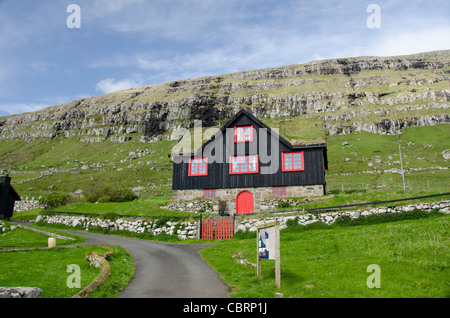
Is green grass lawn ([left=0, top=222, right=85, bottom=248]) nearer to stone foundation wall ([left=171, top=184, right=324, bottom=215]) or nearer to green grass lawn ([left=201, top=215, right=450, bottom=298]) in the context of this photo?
stone foundation wall ([left=171, top=184, right=324, bottom=215])

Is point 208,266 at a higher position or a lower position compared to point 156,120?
lower

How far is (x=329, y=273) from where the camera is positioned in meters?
10.8

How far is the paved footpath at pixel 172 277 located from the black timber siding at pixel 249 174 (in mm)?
15299

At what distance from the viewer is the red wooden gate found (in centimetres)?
2398

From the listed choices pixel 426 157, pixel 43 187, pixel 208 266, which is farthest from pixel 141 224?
pixel 426 157

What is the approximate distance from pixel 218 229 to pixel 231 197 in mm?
9629

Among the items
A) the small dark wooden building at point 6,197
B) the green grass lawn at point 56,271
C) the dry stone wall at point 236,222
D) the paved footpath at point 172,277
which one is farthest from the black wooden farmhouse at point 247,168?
the small dark wooden building at point 6,197

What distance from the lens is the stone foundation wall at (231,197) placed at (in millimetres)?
31562

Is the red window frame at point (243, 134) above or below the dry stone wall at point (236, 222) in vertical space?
above

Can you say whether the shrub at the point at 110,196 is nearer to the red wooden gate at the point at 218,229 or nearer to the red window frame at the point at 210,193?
the red window frame at the point at 210,193

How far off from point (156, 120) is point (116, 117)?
28861 millimetres

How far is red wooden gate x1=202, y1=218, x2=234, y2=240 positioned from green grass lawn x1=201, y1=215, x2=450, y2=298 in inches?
218

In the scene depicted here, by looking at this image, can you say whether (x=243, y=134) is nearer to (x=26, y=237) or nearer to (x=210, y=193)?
(x=210, y=193)
